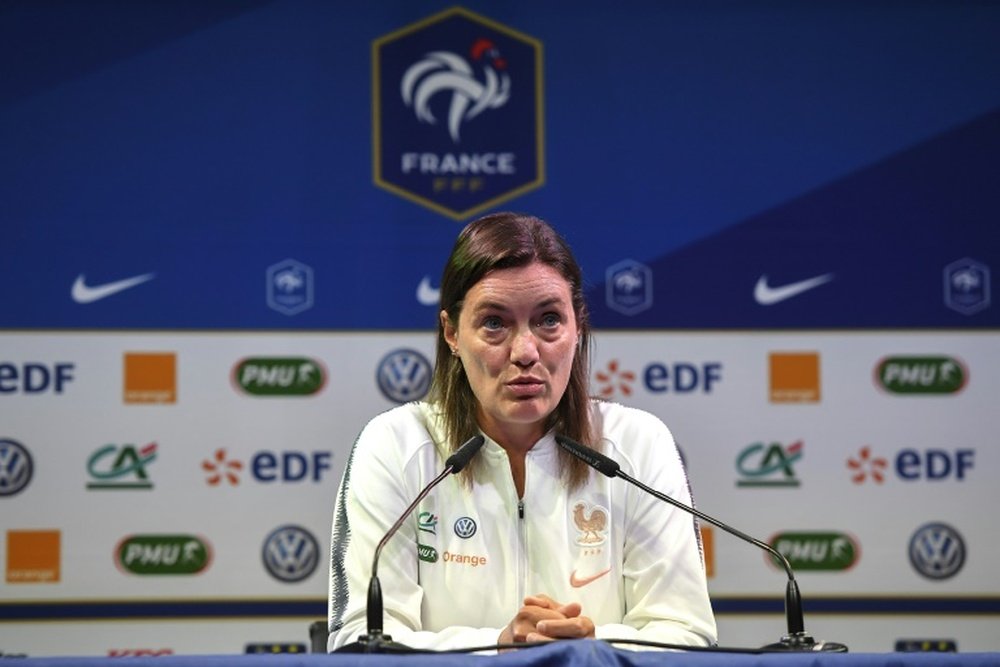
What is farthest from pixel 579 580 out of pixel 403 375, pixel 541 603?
pixel 403 375

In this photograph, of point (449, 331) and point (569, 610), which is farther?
point (449, 331)

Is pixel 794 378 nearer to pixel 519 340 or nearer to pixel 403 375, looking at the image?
pixel 403 375

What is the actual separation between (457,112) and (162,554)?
166 cm

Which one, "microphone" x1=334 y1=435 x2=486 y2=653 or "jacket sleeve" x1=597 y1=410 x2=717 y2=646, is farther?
"jacket sleeve" x1=597 y1=410 x2=717 y2=646

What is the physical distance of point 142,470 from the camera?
3555mm

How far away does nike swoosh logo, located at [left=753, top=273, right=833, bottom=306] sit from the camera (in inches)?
144

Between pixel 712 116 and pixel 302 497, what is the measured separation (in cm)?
178

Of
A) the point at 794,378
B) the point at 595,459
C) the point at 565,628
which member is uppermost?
the point at 794,378

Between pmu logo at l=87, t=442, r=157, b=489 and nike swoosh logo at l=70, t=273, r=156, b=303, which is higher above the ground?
nike swoosh logo at l=70, t=273, r=156, b=303

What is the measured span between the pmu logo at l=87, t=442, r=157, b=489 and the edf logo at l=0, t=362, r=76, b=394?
243mm

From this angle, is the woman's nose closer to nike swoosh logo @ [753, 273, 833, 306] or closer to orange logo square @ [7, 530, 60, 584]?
nike swoosh logo @ [753, 273, 833, 306]

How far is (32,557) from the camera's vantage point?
11.5ft

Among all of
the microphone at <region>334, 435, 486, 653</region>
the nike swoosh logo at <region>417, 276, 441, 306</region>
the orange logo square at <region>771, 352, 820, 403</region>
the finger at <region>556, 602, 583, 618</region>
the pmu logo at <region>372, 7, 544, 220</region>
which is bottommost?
the finger at <region>556, 602, 583, 618</region>

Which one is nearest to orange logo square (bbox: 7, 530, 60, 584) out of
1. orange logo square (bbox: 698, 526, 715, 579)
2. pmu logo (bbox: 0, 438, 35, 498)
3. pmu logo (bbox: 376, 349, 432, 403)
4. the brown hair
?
pmu logo (bbox: 0, 438, 35, 498)
